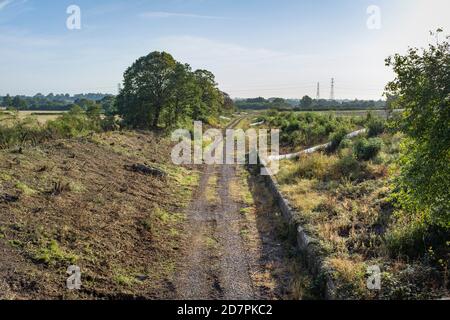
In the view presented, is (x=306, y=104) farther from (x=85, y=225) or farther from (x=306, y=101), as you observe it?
(x=85, y=225)

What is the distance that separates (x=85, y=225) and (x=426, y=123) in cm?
770

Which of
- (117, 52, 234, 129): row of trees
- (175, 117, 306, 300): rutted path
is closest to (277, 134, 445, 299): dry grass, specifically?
(175, 117, 306, 300): rutted path

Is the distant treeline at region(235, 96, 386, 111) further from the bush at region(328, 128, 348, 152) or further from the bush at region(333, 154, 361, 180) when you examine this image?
the bush at region(333, 154, 361, 180)

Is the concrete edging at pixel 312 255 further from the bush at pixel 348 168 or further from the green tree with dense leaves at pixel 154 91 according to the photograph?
the green tree with dense leaves at pixel 154 91

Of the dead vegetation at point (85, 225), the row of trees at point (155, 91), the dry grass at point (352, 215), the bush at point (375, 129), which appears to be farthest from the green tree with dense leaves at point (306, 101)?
the dead vegetation at point (85, 225)

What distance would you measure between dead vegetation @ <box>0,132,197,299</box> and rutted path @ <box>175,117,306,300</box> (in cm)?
47

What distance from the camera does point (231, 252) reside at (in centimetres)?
926

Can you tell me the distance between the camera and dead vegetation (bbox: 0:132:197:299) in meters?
6.97

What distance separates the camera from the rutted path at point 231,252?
732 cm

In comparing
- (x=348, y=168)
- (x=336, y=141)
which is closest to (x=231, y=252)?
(x=348, y=168)

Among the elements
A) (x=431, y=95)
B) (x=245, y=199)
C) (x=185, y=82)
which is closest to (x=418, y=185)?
(x=431, y=95)

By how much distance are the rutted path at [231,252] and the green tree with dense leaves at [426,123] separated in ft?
10.3
